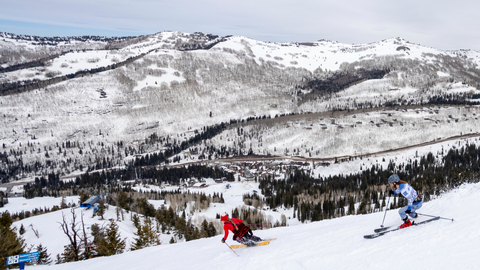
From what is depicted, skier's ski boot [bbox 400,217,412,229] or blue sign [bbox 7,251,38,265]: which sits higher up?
skier's ski boot [bbox 400,217,412,229]

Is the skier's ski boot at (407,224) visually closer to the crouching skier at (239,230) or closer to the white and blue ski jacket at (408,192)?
the white and blue ski jacket at (408,192)

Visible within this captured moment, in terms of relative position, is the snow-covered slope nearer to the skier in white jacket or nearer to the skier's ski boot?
the skier's ski boot

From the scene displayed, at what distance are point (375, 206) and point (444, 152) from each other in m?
98.8

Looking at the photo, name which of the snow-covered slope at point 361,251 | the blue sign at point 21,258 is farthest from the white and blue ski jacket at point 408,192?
the blue sign at point 21,258

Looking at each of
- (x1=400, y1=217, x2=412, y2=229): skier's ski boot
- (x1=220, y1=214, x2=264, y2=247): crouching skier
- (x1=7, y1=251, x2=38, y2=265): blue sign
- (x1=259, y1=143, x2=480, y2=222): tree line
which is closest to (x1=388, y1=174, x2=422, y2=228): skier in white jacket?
(x1=400, y1=217, x2=412, y2=229): skier's ski boot

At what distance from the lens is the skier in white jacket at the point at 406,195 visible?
15483 mm

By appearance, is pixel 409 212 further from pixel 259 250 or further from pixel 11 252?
pixel 11 252

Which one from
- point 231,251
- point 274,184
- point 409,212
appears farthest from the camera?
point 274,184

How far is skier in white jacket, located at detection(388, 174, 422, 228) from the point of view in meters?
15.5

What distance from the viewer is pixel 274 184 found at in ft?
448

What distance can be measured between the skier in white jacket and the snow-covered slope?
42.3 inches

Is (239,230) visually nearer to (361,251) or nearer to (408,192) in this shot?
(361,251)

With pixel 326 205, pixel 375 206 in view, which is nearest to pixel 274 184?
pixel 326 205

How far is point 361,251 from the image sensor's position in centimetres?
1379
